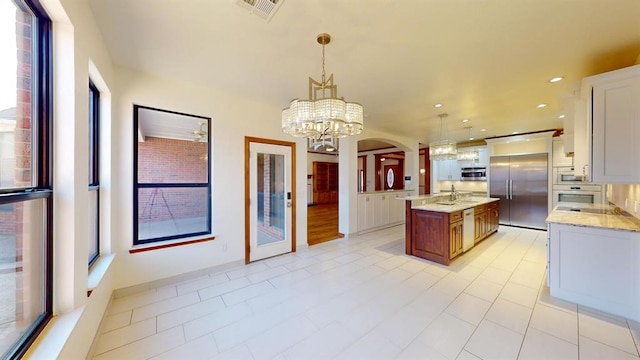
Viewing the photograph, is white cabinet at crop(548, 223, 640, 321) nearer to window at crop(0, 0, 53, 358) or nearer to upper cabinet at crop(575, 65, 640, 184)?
upper cabinet at crop(575, 65, 640, 184)

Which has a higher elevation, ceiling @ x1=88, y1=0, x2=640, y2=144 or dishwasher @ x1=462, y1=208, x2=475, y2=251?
ceiling @ x1=88, y1=0, x2=640, y2=144

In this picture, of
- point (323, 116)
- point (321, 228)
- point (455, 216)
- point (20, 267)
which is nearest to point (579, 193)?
point (455, 216)

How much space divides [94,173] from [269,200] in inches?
86.9

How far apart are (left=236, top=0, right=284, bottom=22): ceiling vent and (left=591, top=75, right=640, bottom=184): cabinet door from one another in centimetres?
319

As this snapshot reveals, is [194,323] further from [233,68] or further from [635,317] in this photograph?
[635,317]

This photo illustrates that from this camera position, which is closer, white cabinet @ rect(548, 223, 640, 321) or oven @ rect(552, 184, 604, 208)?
white cabinet @ rect(548, 223, 640, 321)

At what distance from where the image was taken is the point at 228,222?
3436 mm

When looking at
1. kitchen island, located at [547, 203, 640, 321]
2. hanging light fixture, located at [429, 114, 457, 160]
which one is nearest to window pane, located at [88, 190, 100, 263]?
kitchen island, located at [547, 203, 640, 321]

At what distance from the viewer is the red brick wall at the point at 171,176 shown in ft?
9.46

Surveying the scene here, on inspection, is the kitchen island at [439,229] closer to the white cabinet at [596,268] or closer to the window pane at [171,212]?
the white cabinet at [596,268]

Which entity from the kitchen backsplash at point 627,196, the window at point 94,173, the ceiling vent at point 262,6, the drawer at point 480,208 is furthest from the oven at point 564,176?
the window at point 94,173

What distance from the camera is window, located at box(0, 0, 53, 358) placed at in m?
1.12

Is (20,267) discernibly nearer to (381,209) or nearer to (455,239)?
(455,239)

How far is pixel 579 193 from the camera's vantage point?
18.0 feet
